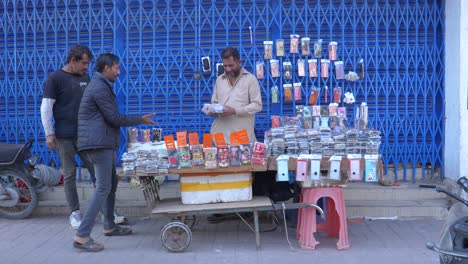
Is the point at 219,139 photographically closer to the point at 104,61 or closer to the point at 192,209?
the point at 192,209

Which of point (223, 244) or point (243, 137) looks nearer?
point (243, 137)

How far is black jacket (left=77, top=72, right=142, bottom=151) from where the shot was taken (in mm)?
4578

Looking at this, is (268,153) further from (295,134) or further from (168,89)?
(168,89)

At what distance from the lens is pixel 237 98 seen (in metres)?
5.25

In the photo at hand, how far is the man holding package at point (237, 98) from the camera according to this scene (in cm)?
515

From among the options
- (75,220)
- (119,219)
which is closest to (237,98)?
(119,219)

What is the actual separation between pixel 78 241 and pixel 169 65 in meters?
2.64

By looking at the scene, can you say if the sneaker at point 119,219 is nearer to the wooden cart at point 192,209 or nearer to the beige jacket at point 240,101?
the wooden cart at point 192,209

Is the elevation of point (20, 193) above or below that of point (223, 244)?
above

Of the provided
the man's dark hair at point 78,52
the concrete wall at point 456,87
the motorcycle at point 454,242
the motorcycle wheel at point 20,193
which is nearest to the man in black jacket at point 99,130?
the man's dark hair at point 78,52

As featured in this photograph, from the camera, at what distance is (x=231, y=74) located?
5.27 meters

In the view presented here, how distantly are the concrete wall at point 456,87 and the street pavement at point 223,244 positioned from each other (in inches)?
35.7

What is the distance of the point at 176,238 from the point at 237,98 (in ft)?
5.20

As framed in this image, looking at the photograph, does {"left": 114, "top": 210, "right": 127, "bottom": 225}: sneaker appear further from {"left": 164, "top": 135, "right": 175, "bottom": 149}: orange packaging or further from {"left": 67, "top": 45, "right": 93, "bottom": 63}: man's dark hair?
{"left": 67, "top": 45, "right": 93, "bottom": 63}: man's dark hair
